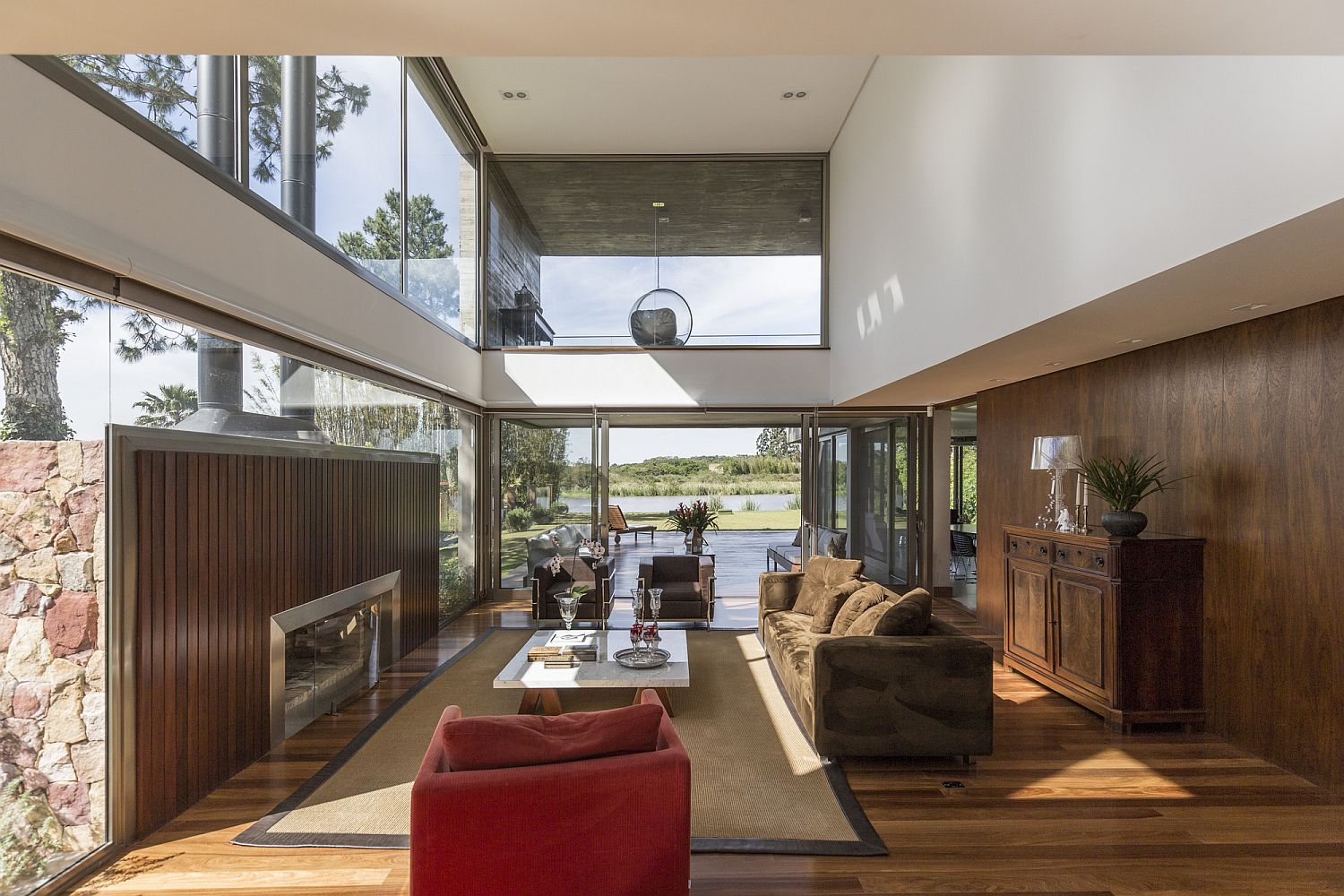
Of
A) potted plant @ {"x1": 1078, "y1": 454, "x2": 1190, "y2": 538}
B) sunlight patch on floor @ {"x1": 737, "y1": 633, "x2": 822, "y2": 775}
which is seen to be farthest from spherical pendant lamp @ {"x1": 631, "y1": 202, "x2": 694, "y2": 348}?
potted plant @ {"x1": 1078, "y1": 454, "x2": 1190, "y2": 538}

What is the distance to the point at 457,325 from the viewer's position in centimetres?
761

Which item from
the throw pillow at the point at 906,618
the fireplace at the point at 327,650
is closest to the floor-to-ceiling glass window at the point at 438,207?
the fireplace at the point at 327,650

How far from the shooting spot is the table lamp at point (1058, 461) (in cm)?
479

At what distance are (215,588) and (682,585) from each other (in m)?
4.32

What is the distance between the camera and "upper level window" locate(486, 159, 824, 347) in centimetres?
845

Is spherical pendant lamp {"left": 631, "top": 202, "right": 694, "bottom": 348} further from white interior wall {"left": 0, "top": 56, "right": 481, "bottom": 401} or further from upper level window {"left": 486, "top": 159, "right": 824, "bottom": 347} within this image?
white interior wall {"left": 0, "top": 56, "right": 481, "bottom": 401}

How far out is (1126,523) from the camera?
4.18m

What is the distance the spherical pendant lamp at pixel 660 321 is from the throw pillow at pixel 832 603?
4196 millimetres

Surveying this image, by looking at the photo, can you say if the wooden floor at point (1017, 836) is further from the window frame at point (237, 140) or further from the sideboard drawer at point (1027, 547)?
the window frame at point (237, 140)

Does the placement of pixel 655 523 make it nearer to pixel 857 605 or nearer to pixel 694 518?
pixel 694 518

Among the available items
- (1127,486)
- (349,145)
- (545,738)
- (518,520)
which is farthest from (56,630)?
(518,520)

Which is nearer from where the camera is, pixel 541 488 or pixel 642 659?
pixel 642 659

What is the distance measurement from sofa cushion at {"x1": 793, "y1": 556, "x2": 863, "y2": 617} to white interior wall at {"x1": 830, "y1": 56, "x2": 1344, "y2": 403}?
1.58 metres

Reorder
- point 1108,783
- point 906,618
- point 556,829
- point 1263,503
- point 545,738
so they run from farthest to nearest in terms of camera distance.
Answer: point 906,618, point 1263,503, point 1108,783, point 545,738, point 556,829
